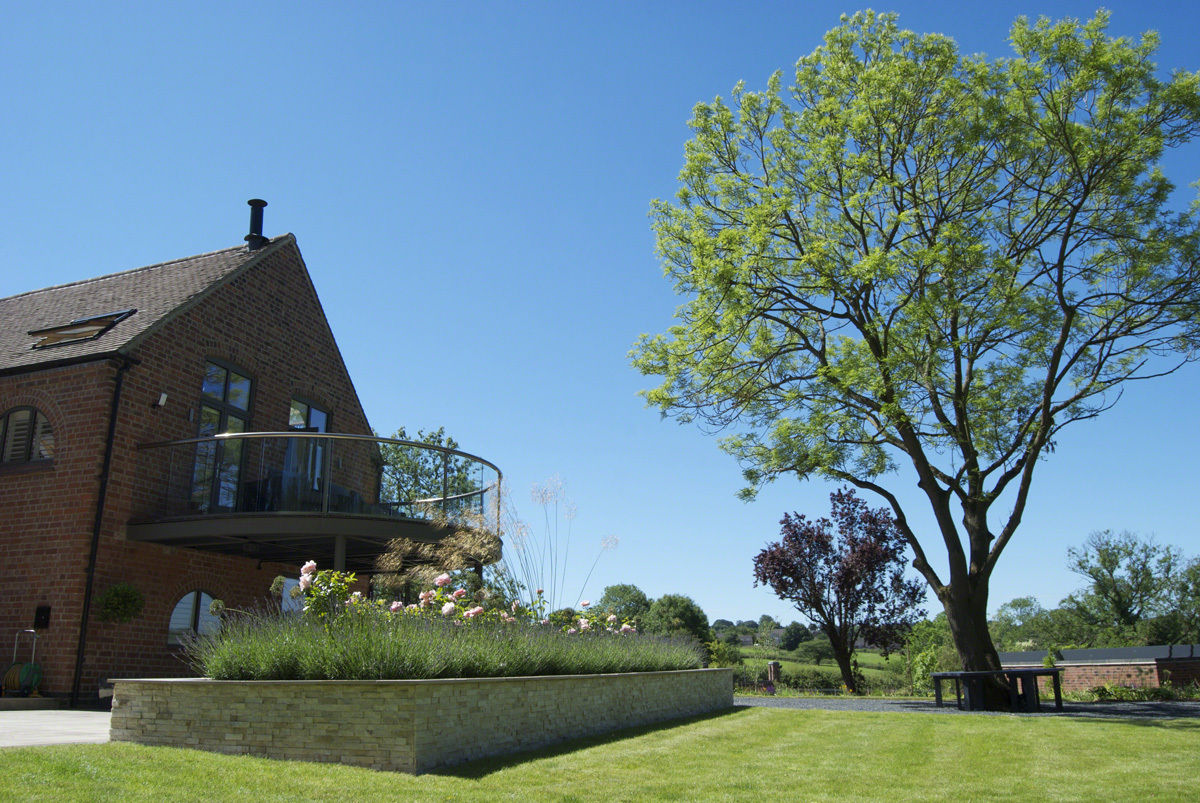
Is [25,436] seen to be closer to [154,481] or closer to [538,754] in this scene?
[154,481]

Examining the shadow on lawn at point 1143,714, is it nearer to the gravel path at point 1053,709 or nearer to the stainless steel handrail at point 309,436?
the gravel path at point 1053,709

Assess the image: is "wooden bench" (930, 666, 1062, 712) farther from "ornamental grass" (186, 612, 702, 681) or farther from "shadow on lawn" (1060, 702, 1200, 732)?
"ornamental grass" (186, 612, 702, 681)

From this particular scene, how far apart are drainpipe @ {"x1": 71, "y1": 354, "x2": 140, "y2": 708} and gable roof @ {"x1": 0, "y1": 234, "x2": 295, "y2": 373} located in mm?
356

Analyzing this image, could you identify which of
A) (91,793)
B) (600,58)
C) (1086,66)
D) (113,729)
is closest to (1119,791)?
(91,793)

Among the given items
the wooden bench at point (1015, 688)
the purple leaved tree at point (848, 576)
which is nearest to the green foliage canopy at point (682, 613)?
the purple leaved tree at point (848, 576)

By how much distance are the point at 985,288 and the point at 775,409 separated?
4178mm

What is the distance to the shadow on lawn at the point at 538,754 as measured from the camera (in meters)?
5.57

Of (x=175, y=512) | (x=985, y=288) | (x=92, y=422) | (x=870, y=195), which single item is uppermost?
(x=870, y=195)

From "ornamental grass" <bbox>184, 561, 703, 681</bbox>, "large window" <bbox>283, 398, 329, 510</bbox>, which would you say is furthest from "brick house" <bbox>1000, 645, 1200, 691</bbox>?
"large window" <bbox>283, 398, 329, 510</bbox>

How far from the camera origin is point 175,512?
1223 centimetres

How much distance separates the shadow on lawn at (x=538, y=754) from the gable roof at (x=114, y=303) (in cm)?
861

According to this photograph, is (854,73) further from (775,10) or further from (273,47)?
(273,47)

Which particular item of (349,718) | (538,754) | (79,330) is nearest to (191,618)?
(79,330)

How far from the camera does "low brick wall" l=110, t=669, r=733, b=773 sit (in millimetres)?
5613
